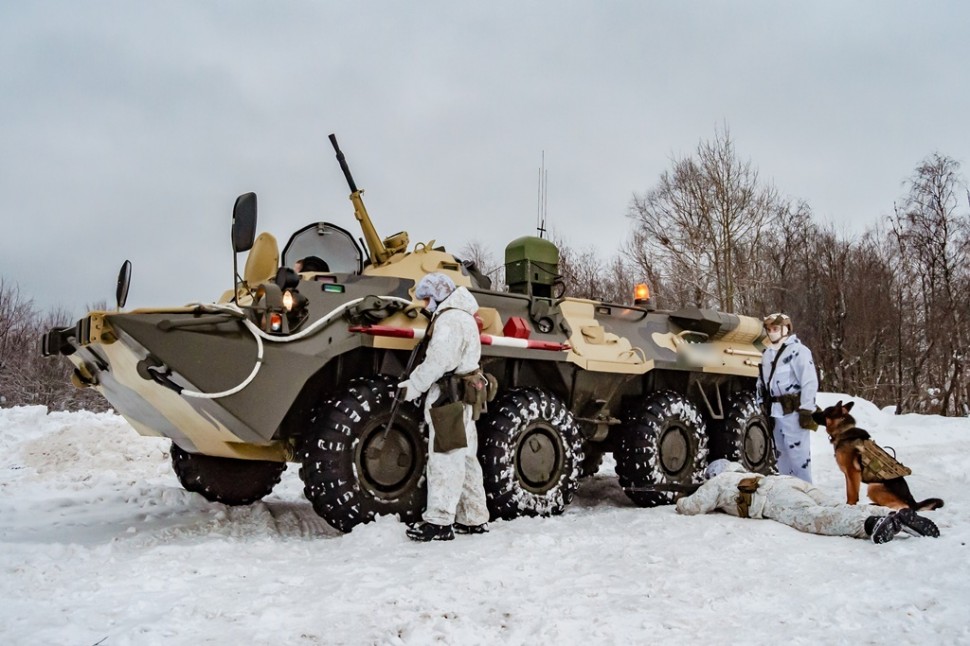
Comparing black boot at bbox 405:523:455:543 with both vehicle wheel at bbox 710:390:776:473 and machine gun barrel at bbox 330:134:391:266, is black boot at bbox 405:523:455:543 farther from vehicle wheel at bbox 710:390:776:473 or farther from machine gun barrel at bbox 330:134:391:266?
vehicle wheel at bbox 710:390:776:473

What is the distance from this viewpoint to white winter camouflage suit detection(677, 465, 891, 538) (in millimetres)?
4609

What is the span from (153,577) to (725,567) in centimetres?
287

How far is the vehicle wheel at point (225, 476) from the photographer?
647 cm

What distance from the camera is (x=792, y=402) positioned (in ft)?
21.0

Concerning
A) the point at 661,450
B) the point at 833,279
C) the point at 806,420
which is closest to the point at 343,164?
the point at 661,450

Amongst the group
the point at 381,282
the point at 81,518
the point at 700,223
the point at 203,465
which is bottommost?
the point at 81,518

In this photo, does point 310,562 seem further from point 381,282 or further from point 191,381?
point 381,282

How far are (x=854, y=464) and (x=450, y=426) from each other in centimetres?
296

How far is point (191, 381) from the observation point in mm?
4695

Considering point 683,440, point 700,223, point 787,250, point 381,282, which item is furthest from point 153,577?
point 787,250

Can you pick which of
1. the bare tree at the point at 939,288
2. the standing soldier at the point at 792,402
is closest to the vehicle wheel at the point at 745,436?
the standing soldier at the point at 792,402

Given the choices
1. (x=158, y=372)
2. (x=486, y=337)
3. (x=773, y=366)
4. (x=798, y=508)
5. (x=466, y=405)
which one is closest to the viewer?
(x=158, y=372)

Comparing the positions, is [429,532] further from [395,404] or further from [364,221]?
[364,221]

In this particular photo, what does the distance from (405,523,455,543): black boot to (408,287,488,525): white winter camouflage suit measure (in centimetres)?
4
